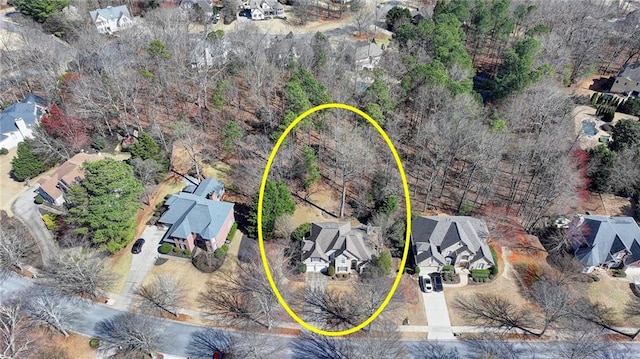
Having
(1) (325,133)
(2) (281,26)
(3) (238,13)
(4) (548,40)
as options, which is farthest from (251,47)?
(4) (548,40)

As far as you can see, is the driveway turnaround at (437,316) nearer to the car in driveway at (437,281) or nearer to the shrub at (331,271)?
the car in driveway at (437,281)

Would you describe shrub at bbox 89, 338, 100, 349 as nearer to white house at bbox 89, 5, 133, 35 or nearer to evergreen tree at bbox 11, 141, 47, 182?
evergreen tree at bbox 11, 141, 47, 182

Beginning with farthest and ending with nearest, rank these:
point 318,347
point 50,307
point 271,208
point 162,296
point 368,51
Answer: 1. point 368,51
2. point 271,208
3. point 162,296
4. point 318,347
5. point 50,307

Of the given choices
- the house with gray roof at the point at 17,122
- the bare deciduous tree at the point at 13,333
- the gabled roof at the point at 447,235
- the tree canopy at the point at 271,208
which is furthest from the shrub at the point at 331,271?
the house with gray roof at the point at 17,122

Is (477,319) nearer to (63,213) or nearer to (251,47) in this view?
(63,213)

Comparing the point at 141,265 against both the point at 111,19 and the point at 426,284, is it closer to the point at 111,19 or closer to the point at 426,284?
the point at 426,284

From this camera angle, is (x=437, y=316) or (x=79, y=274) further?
(x=437, y=316)

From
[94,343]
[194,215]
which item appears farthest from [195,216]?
[94,343]

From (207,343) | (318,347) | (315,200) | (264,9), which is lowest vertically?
(207,343)
